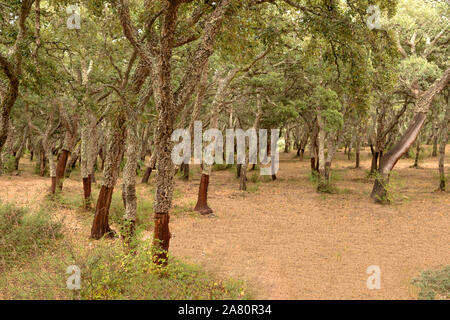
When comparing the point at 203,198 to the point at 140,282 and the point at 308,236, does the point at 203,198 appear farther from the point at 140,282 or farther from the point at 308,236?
the point at 140,282

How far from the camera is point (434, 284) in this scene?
21.2ft

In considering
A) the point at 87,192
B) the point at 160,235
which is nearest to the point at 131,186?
the point at 160,235

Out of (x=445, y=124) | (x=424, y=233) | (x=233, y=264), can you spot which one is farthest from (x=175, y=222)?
(x=445, y=124)

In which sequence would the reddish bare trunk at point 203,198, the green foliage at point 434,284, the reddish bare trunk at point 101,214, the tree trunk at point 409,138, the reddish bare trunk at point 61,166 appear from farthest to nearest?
the tree trunk at point 409,138, the reddish bare trunk at point 61,166, the reddish bare trunk at point 203,198, the reddish bare trunk at point 101,214, the green foliage at point 434,284

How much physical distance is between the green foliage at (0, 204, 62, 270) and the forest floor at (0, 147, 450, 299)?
0.69 m

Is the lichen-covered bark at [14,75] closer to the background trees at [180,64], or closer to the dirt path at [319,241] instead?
the background trees at [180,64]

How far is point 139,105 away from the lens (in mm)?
8195

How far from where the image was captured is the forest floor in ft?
22.5

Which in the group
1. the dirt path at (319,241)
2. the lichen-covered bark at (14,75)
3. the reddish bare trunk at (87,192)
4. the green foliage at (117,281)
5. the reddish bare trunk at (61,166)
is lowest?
the dirt path at (319,241)

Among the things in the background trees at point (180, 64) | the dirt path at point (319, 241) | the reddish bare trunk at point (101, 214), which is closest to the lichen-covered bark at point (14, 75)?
the background trees at point (180, 64)

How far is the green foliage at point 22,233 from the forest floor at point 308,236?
27.0 inches

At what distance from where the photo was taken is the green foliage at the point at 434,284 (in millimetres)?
6051

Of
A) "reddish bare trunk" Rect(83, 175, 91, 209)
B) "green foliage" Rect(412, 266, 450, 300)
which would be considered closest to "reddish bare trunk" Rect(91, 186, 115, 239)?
"reddish bare trunk" Rect(83, 175, 91, 209)
